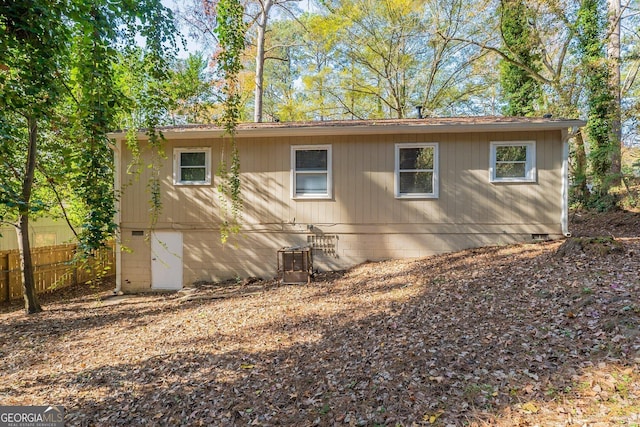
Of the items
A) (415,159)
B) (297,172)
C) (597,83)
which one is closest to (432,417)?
(415,159)

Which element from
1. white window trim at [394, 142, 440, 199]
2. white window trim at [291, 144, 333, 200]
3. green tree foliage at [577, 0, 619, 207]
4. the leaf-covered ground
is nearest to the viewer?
the leaf-covered ground

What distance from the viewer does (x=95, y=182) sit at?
3.75m

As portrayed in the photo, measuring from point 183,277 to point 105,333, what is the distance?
9.43 feet

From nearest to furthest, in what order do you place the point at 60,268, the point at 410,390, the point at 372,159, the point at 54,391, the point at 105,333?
the point at 410,390, the point at 54,391, the point at 105,333, the point at 372,159, the point at 60,268

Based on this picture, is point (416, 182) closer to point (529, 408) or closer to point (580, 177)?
point (529, 408)

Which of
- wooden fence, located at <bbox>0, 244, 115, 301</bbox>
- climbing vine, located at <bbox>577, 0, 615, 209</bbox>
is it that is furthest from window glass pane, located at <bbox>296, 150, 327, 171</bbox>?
climbing vine, located at <bbox>577, 0, 615, 209</bbox>

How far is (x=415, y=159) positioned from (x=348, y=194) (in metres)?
1.81

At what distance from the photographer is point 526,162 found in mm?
7793

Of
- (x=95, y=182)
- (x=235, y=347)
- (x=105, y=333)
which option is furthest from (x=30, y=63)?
(x=105, y=333)

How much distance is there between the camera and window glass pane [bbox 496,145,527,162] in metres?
7.82

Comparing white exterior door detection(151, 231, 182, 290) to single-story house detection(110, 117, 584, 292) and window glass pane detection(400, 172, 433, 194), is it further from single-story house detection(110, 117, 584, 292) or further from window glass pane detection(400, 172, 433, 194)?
window glass pane detection(400, 172, 433, 194)

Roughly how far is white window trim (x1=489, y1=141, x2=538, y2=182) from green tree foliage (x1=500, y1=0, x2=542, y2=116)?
Result: 718 centimetres

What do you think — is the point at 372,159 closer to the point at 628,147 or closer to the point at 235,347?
the point at 235,347

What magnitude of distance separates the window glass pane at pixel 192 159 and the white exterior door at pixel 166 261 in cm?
181
